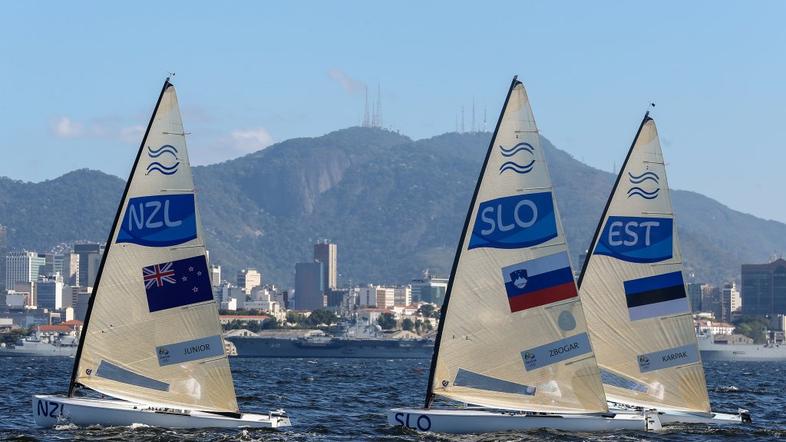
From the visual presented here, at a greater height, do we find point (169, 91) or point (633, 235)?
point (169, 91)

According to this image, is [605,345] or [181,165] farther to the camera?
[605,345]

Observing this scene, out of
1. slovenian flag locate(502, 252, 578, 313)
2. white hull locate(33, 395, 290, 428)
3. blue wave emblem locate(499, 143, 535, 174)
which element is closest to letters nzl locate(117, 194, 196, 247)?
white hull locate(33, 395, 290, 428)

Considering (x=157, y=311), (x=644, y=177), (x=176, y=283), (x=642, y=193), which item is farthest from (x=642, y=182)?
(x=157, y=311)

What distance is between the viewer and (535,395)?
38375mm

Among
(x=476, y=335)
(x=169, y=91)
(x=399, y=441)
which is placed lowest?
(x=399, y=441)

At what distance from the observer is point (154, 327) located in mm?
37375

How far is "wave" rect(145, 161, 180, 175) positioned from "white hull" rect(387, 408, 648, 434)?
25.6 feet

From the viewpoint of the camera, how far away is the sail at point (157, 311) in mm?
37219

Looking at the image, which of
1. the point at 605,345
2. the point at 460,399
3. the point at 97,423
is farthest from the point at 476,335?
the point at 97,423

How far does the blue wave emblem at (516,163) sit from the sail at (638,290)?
208 inches

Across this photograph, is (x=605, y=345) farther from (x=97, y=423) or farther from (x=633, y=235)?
(x=97, y=423)

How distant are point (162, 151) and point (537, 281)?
9.57 meters

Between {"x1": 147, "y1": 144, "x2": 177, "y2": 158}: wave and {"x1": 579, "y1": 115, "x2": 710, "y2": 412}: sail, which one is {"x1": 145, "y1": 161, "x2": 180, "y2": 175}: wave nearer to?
{"x1": 147, "y1": 144, "x2": 177, "y2": 158}: wave

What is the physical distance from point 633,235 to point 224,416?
12.5 metres
